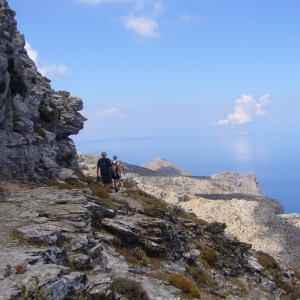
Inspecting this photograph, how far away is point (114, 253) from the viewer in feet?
42.7

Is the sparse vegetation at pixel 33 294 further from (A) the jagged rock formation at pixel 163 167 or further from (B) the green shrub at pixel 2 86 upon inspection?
(A) the jagged rock formation at pixel 163 167

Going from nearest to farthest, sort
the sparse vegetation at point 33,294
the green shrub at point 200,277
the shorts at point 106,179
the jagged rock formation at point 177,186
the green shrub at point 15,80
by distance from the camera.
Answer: the sparse vegetation at point 33,294
the green shrub at point 200,277
the green shrub at point 15,80
the shorts at point 106,179
the jagged rock formation at point 177,186

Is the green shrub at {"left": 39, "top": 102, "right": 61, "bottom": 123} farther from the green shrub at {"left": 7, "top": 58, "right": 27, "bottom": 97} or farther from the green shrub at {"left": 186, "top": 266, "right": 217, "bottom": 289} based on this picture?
the green shrub at {"left": 186, "top": 266, "right": 217, "bottom": 289}

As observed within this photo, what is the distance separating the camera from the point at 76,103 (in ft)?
109

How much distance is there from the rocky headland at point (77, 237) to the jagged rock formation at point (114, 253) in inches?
1.6

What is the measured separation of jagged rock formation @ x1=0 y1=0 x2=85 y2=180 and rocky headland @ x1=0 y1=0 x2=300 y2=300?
73mm

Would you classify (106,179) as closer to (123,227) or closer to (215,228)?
(123,227)

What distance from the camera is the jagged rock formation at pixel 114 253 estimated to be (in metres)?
8.34

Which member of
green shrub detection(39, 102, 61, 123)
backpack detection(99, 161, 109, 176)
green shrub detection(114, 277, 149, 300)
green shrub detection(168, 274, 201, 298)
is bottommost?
green shrub detection(168, 274, 201, 298)

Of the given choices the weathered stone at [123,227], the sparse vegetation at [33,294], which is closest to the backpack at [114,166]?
the weathered stone at [123,227]

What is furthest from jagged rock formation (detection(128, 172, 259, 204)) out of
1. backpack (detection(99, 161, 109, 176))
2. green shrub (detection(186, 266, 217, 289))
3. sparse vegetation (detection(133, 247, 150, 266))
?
sparse vegetation (detection(133, 247, 150, 266))

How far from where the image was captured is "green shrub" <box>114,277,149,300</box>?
985 cm

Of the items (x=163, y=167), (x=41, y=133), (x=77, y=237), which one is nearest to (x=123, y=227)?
(x=77, y=237)

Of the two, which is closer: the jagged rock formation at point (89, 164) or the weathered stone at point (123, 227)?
the weathered stone at point (123, 227)
